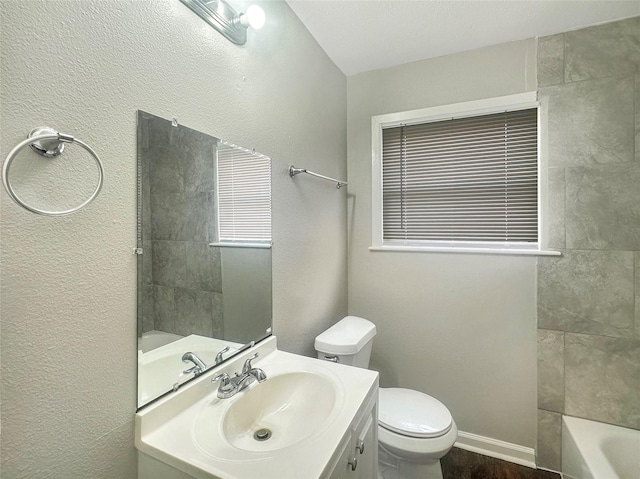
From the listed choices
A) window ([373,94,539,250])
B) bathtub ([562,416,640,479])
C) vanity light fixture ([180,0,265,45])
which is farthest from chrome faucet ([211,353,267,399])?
bathtub ([562,416,640,479])

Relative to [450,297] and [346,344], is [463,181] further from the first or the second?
[346,344]

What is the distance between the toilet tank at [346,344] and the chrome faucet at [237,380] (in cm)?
55

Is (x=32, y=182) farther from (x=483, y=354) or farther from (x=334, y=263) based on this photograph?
(x=483, y=354)

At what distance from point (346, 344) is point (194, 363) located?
81 cm

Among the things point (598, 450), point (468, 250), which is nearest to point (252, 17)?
point (468, 250)

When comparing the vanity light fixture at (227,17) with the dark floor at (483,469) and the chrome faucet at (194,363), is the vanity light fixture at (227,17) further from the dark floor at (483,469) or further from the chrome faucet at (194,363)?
the dark floor at (483,469)

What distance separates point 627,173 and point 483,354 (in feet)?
4.13

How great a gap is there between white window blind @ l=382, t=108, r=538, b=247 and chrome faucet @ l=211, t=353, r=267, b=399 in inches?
55.4

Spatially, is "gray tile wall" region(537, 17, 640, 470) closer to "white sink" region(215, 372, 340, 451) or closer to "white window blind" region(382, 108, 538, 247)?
"white window blind" region(382, 108, 538, 247)

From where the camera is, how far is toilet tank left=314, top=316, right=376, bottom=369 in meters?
1.59

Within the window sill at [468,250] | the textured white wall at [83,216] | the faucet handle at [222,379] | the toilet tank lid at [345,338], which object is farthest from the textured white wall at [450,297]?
the faucet handle at [222,379]

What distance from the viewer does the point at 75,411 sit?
711 millimetres

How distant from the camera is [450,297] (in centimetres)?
198

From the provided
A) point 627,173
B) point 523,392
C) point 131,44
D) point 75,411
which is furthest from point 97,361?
point 627,173
